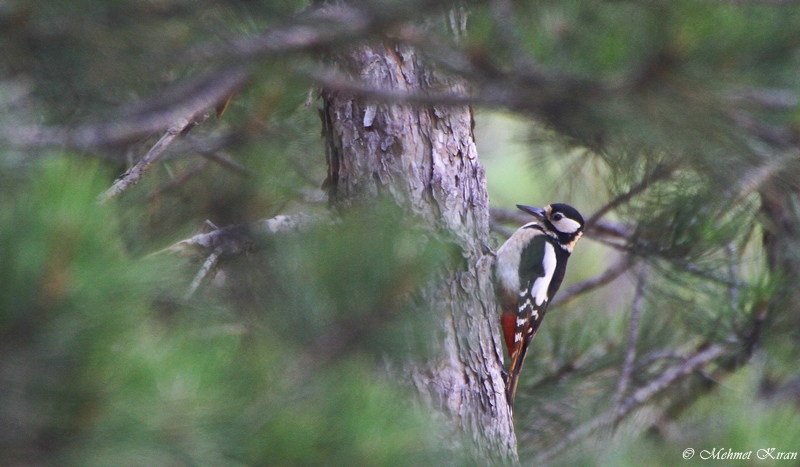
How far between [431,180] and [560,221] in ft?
5.80

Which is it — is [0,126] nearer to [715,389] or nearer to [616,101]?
[616,101]

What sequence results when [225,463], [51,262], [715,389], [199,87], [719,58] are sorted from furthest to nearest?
[715,389], [199,87], [719,58], [225,463], [51,262]

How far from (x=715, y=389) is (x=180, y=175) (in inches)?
129

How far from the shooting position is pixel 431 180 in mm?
2791

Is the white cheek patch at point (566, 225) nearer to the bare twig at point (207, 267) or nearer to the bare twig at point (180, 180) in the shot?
the bare twig at point (180, 180)

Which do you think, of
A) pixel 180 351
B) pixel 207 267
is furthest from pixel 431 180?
pixel 180 351

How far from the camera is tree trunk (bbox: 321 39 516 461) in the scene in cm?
267

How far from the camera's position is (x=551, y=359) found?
4.39m

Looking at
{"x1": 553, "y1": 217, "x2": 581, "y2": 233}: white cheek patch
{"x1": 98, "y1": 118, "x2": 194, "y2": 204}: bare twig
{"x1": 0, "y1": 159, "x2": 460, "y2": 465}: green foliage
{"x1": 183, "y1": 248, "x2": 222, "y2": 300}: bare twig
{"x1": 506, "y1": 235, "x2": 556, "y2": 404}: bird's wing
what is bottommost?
{"x1": 0, "y1": 159, "x2": 460, "y2": 465}: green foliage

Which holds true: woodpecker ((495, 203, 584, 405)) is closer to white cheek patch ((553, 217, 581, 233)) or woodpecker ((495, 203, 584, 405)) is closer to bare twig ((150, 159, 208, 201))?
white cheek patch ((553, 217, 581, 233))

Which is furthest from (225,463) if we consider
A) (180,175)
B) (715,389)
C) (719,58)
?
(715,389)

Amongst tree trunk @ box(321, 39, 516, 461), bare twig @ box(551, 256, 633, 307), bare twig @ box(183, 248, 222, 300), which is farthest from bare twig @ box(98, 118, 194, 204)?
bare twig @ box(551, 256, 633, 307)

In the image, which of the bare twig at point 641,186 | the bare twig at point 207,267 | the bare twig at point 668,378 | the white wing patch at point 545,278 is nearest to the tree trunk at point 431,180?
the bare twig at point 207,267

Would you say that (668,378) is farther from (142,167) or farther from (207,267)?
(142,167)
